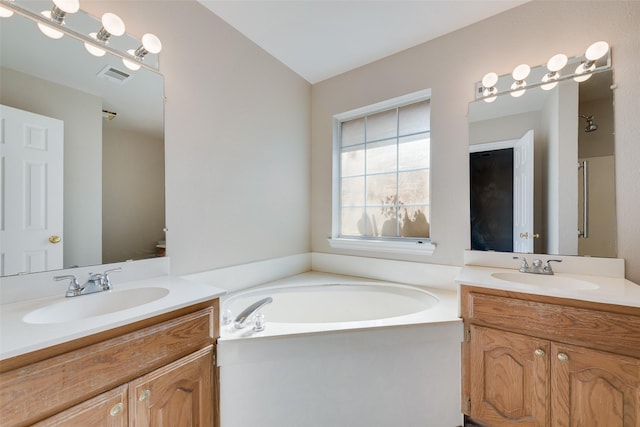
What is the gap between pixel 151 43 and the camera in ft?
4.49

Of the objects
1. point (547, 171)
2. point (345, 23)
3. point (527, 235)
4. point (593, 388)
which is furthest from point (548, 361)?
point (345, 23)

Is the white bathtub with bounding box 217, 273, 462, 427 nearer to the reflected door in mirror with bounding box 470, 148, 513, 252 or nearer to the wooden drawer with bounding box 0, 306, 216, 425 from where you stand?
the wooden drawer with bounding box 0, 306, 216, 425

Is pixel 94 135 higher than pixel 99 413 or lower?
higher

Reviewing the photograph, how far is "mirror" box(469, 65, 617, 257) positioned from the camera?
1489 millimetres

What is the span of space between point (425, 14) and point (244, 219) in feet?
6.26

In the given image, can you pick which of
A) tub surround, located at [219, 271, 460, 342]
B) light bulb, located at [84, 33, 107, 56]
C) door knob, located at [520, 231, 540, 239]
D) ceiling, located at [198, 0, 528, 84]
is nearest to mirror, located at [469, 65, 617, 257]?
door knob, located at [520, 231, 540, 239]

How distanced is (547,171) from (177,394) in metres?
2.32

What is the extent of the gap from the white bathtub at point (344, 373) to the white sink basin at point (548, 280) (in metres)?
0.44

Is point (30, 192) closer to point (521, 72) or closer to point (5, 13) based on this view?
point (5, 13)

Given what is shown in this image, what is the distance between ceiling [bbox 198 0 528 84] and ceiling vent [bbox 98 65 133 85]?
2.43 ft

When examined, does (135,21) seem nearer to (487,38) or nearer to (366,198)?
(366,198)

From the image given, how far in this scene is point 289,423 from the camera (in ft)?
4.01

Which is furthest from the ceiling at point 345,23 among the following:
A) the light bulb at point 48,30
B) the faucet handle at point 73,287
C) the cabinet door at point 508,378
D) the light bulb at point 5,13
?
the cabinet door at point 508,378

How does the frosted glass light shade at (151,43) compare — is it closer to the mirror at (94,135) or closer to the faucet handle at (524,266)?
the mirror at (94,135)
